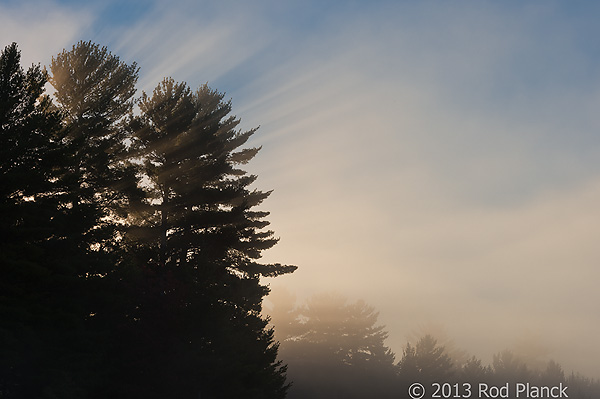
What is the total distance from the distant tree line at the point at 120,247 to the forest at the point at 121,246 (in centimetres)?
7

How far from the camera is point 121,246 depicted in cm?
3331

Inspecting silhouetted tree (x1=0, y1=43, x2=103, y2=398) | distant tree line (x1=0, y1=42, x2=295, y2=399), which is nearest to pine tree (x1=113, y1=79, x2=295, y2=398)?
distant tree line (x1=0, y1=42, x2=295, y2=399)

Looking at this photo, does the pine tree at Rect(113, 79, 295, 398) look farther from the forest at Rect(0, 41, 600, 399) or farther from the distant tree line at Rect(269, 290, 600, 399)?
the distant tree line at Rect(269, 290, 600, 399)

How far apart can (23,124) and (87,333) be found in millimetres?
8668

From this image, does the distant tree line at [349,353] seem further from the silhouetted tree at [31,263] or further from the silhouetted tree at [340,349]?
the silhouetted tree at [31,263]

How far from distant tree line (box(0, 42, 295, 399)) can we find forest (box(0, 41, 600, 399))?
0.07m

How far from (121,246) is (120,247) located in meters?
3.05

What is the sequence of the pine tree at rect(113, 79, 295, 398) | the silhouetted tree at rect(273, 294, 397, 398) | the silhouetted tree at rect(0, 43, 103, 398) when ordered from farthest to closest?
the silhouetted tree at rect(273, 294, 397, 398) < the pine tree at rect(113, 79, 295, 398) < the silhouetted tree at rect(0, 43, 103, 398)

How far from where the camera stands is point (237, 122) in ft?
149

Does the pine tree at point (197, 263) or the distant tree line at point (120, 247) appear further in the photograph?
the pine tree at point (197, 263)

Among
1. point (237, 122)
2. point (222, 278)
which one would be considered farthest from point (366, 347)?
point (222, 278)

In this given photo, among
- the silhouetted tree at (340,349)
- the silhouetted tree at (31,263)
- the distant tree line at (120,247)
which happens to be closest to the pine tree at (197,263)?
the distant tree line at (120,247)

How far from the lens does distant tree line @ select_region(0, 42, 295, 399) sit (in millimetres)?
22234

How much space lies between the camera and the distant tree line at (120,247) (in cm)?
2223
